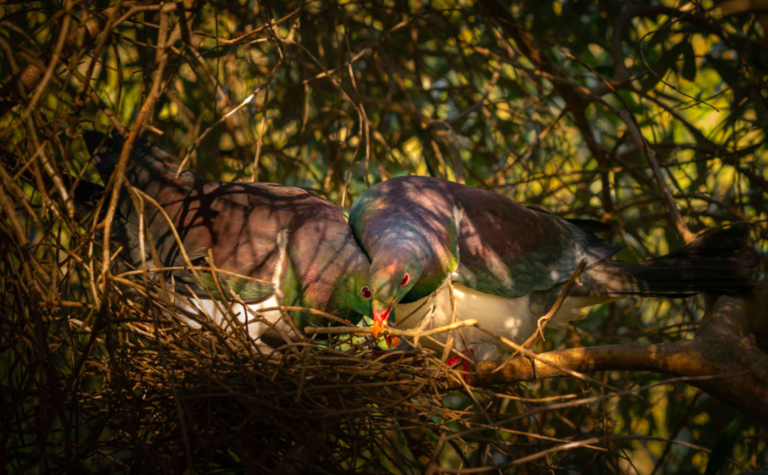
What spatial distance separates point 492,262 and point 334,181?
1.37 metres

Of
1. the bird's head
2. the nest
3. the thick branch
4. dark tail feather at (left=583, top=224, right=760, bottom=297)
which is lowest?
the nest

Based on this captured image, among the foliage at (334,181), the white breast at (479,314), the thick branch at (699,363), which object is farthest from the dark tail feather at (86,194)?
the thick branch at (699,363)

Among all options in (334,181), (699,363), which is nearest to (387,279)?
(699,363)

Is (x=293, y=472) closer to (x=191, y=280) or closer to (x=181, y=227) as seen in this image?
(x=191, y=280)

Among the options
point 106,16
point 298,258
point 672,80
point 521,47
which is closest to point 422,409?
point 298,258

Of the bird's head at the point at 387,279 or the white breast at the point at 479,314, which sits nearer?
the bird's head at the point at 387,279

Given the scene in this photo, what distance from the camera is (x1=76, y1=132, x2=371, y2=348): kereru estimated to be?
2352 mm

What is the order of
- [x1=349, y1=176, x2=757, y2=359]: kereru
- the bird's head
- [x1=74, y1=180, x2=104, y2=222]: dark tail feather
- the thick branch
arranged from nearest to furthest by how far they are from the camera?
1. the thick branch
2. the bird's head
3. [x1=349, y1=176, x2=757, y2=359]: kereru
4. [x1=74, y1=180, x2=104, y2=222]: dark tail feather

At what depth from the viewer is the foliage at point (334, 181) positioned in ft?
4.99

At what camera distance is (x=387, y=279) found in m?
2.17

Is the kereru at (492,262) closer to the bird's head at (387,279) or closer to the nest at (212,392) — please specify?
the bird's head at (387,279)

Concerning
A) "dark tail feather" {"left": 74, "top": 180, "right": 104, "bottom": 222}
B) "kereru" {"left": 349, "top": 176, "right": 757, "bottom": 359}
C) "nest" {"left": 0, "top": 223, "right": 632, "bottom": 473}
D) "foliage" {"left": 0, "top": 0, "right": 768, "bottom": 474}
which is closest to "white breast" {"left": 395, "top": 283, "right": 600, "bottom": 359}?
"kereru" {"left": 349, "top": 176, "right": 757, "bottom": 359}

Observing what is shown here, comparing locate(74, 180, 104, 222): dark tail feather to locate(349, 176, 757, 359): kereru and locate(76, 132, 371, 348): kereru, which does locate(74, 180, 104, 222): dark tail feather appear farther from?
locate(349, 176, 757, 359): kereru

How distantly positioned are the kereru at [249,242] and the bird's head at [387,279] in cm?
8
